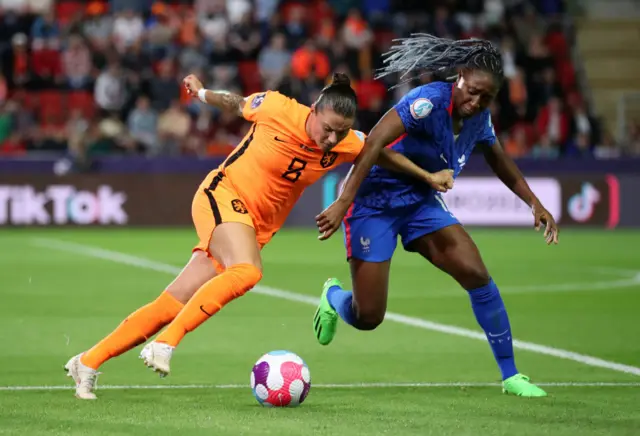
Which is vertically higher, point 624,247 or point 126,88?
point 126,88

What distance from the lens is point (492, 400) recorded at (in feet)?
21.2

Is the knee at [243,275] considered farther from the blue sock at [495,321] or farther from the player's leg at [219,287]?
the blue sock at [495,321]

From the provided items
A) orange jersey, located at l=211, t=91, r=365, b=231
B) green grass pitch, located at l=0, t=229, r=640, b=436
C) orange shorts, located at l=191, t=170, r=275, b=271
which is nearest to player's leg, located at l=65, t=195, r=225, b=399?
green grass pitch, located at l=0, t=229, r=640, b=436

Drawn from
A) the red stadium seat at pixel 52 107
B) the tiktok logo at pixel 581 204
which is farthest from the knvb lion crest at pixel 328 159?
the red stadium seat at pixel 52 107

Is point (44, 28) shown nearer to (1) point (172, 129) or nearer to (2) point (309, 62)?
(1) point (172, 129)

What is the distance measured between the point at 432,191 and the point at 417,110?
2.11 ft

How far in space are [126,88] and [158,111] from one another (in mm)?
676

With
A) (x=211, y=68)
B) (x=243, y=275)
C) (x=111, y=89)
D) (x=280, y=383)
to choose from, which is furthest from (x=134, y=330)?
(x=211, y=68)

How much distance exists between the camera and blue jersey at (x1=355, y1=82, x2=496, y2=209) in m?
6.76

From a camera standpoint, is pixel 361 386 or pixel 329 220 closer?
pixel 329 220

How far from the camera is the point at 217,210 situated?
645 cm

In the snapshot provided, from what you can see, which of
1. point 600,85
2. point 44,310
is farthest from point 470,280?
point 600,85

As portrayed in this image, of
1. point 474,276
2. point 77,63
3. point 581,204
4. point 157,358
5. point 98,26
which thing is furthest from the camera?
point 98,26

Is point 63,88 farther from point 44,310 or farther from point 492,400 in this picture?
point 492,400
